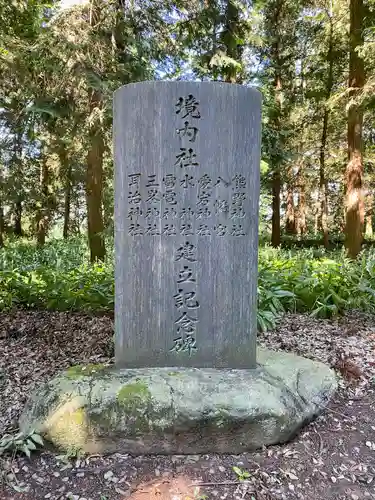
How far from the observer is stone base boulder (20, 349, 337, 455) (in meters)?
2.63

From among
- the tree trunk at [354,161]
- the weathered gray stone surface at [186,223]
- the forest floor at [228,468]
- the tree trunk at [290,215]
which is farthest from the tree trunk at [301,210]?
the weathered gray stone surface at [186,223]

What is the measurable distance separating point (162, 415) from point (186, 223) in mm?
1422

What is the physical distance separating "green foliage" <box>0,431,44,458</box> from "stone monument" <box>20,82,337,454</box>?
14 centimetres

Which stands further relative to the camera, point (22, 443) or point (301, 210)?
point (301, 210)

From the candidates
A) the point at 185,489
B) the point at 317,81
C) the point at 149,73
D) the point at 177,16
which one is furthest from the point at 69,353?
the point at 317,81

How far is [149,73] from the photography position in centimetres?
738

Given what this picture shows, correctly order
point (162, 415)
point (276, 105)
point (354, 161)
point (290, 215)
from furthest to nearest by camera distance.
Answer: point (290, 215) < point (276, 105) < point (354, 161) < point (162, 415)

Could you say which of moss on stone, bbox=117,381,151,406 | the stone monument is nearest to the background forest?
the stone monument

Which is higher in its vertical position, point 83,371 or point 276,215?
point 276,215

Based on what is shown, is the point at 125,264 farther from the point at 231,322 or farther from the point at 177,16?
the point at 177,16

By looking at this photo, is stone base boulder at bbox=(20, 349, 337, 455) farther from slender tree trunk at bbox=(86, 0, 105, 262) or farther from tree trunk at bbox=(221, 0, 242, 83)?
tree trunk at bbox=(221, 0, 242, 83)

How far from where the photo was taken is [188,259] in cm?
310

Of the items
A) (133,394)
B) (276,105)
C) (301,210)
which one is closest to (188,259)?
(133,394)

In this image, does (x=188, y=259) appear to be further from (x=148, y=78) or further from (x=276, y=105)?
(x=276, y=105)
